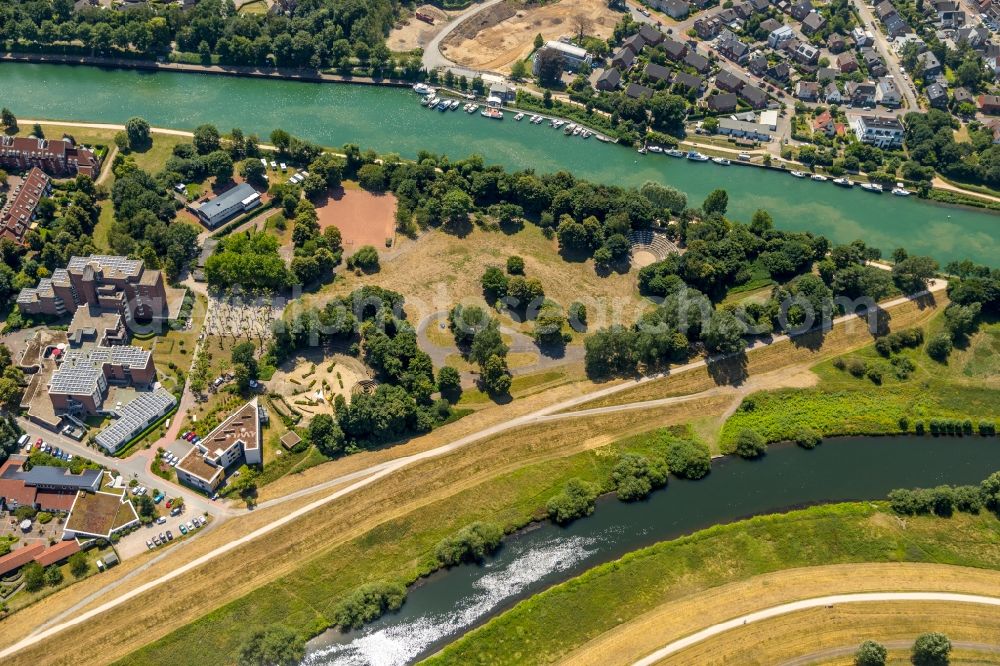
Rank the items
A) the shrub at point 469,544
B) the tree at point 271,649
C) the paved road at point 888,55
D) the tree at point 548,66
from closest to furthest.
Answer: the tree at point 271,649
the shrub at point 469,544
the tree at point 548,66
the paved road at point 888,55

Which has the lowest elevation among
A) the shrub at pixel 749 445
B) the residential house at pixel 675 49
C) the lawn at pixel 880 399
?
the shrub at pixel 749 445

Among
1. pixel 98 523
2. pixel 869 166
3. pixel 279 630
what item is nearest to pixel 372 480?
pixel 279 630

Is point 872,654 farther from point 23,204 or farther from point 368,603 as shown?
point 23,204

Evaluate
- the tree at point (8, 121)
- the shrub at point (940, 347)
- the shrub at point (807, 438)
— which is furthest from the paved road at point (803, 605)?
the tree at point (8, 121)

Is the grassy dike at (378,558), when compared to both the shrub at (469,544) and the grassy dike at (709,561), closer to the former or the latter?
the shrub at (469,544)

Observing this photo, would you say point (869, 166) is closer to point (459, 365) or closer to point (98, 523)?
point (459, 365)

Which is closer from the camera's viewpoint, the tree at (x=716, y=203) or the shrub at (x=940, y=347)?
the shrub at (x=940, y=347)
